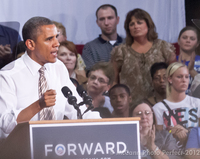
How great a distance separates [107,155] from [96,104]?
0.91 meters

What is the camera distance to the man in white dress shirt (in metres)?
3.18

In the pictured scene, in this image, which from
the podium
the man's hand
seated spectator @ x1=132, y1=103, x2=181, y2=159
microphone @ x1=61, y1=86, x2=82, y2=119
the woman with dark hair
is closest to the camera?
the podium

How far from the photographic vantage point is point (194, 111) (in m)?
3.55

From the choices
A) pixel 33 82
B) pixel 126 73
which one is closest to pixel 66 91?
pixel 33 82

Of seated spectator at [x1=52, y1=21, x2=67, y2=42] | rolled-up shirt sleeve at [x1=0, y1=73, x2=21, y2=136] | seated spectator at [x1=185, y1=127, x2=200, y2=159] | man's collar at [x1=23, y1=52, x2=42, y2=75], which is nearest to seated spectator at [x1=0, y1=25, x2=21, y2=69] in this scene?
man's collar at [x1=23, y1=52, x2=42, y2=75]

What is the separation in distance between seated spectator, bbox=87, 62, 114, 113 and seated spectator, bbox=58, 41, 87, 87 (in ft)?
0.34

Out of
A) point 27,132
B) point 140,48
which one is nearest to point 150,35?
point 140,48

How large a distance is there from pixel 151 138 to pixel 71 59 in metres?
1.43

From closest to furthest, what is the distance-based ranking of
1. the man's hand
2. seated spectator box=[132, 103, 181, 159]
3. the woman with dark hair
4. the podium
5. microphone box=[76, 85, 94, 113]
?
the podium → microphone box=[76, 85, 94, 113] → the man's hand → seated spectator box=[132, 103, 181, 159] → the woman with dark hair

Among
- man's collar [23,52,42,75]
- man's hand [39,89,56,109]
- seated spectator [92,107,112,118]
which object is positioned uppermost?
man's collar [23,52,42,75]

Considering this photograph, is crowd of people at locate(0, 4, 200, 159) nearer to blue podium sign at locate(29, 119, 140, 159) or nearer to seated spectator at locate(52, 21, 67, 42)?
seated spectator at locate(52, 21, 67, 42)

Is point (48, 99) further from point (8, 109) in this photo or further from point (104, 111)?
point (104, 111)

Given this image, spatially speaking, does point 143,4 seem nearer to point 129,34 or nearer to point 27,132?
point 129,34

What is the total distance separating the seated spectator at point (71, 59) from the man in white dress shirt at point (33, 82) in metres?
0.07
